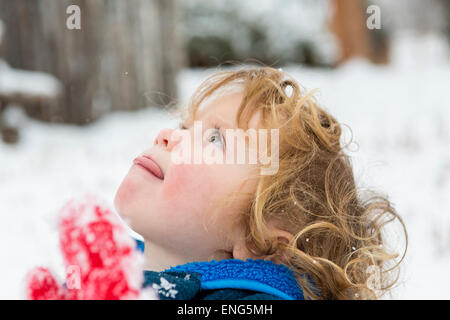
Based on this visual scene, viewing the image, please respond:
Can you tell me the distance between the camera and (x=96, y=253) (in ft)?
2.79

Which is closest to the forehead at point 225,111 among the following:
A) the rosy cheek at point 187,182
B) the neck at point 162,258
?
the rosy cheek at point 187,182

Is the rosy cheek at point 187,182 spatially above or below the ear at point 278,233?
above

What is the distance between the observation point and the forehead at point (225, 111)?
1.19 metres

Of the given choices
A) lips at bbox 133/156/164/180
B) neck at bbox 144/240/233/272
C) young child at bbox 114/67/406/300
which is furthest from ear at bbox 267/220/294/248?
lips at bbox 133/156/164/180

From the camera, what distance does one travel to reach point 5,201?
8.20ft

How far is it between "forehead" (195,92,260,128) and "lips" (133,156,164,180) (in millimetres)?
163

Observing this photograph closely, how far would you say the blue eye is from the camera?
1169mm

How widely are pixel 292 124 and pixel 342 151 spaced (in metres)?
0.18

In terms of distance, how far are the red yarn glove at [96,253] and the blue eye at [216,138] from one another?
0.34 meters

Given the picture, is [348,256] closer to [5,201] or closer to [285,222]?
[285,222]

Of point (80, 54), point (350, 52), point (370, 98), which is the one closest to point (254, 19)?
A: point (350, 52)

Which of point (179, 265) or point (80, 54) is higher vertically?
point (80, 54)

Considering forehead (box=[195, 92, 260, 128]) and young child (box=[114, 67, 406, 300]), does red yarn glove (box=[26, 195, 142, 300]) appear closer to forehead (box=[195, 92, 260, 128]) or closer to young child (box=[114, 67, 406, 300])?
young child (box=[114, 67, 406, 300])

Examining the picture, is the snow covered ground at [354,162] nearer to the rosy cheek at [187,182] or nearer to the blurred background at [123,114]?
the blurred background at [123,114]
